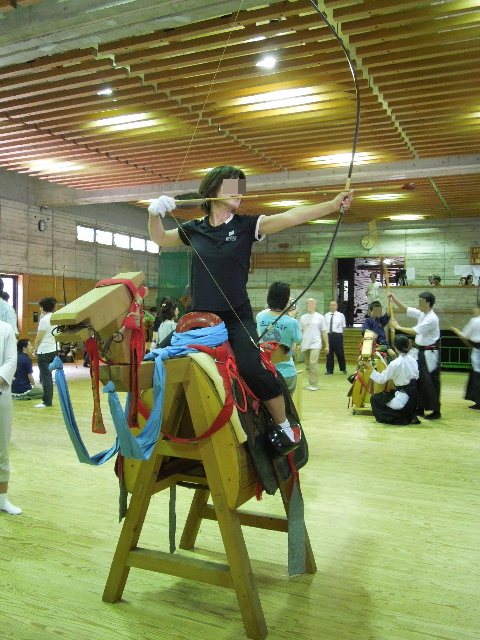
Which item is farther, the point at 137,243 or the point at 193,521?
the point at 137,243

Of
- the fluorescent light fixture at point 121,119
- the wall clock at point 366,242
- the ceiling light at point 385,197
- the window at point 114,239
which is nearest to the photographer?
the fluorescent light fixture at point 121,119

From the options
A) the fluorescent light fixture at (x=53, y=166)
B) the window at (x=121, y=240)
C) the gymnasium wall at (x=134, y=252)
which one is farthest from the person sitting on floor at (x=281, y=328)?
the window at (x=121, y=240)

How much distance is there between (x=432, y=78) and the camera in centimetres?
630

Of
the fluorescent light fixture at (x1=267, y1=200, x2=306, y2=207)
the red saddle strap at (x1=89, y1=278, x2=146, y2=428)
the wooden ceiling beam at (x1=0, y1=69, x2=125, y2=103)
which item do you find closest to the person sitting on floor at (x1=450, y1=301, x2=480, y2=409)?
the wooden ceiling beam at (x1=0, y1=69, x2=125, y2=103)

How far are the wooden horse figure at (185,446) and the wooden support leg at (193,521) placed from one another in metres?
0.52

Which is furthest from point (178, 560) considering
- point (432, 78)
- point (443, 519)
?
point (432, 78)

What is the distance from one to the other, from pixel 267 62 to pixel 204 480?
5.02 meters

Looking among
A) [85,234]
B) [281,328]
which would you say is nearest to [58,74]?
[281,328]

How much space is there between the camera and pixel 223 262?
7.22 feet

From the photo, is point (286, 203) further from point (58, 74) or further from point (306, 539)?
point (306, 539)

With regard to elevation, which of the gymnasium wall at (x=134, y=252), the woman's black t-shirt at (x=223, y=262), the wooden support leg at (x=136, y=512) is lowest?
the wooden support leg at (x=136, y=512)

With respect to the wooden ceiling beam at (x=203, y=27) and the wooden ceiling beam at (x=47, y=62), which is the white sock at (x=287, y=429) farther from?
the wooden ceiling beam at (x=47, y=62)

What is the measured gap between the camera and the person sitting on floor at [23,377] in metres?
7.80

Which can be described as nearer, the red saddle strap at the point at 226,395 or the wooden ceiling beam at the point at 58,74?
the red saddle strap at the point at 226,395
